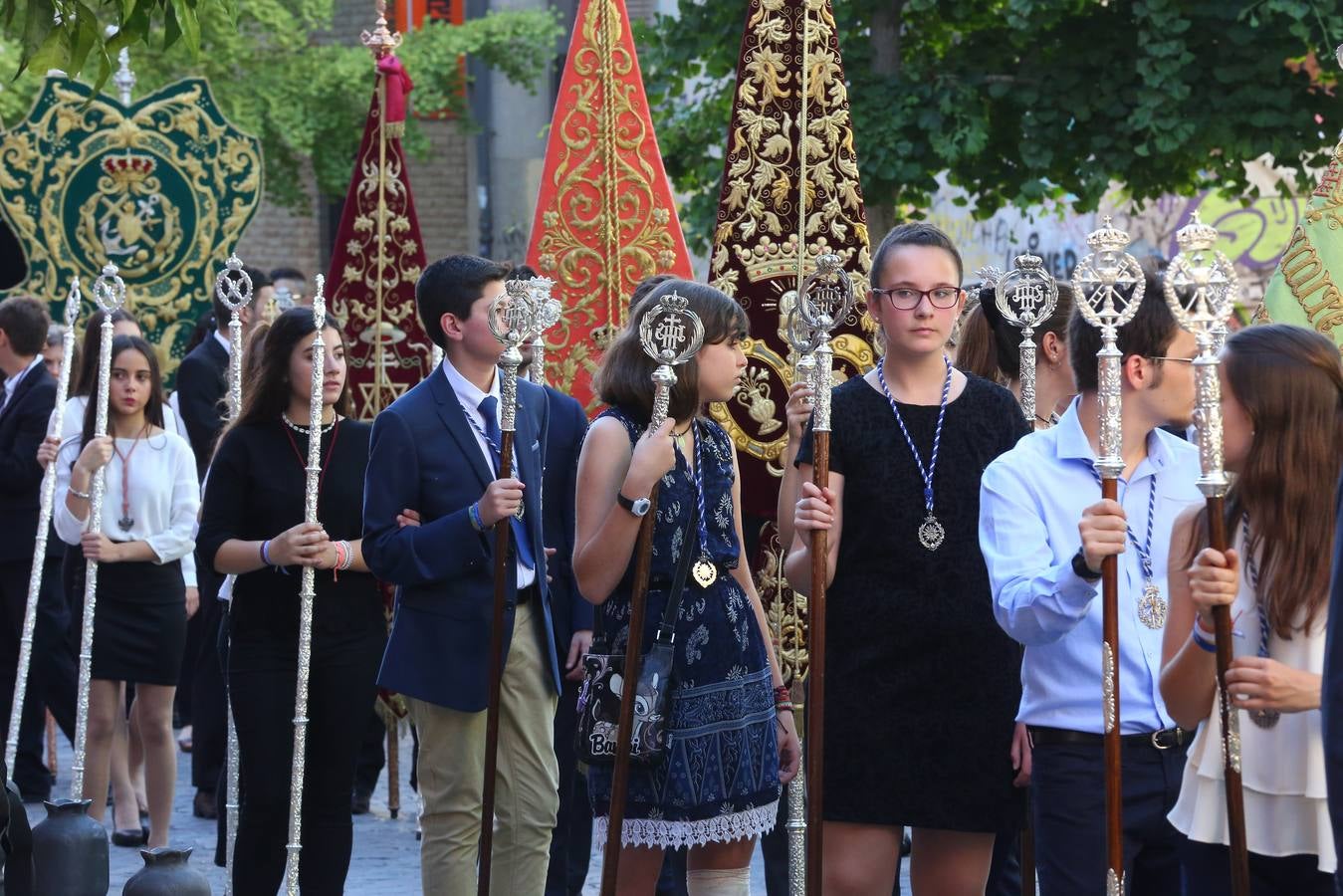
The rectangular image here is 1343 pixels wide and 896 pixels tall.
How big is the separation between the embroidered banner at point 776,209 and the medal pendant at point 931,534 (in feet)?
7.40

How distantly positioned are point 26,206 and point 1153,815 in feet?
27.7

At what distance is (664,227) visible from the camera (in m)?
8.20

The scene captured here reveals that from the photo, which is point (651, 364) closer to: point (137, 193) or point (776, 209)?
point (776, 209)

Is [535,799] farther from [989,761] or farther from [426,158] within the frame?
[426,158]

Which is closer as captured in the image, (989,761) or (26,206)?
(989,761)

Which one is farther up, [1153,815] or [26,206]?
[26,206]

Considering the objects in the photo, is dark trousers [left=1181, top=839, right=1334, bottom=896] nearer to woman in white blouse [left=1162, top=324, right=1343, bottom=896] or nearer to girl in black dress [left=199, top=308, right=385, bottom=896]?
woman in white blouse [left=1162, top=324, right=1343, bottom=896]

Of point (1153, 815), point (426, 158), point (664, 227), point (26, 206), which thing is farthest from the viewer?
point (426, 158)

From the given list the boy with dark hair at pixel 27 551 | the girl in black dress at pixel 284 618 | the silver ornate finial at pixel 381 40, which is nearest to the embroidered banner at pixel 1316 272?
the girl in black dress at pixel 284 618

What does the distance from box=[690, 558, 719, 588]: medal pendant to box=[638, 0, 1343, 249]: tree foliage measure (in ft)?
24.7

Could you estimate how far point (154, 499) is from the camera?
8203 millimetres

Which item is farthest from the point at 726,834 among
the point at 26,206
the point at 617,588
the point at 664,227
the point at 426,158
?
the point at 426,158

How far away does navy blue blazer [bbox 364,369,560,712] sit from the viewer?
18.2 feet

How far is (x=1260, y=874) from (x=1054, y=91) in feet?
32.9
